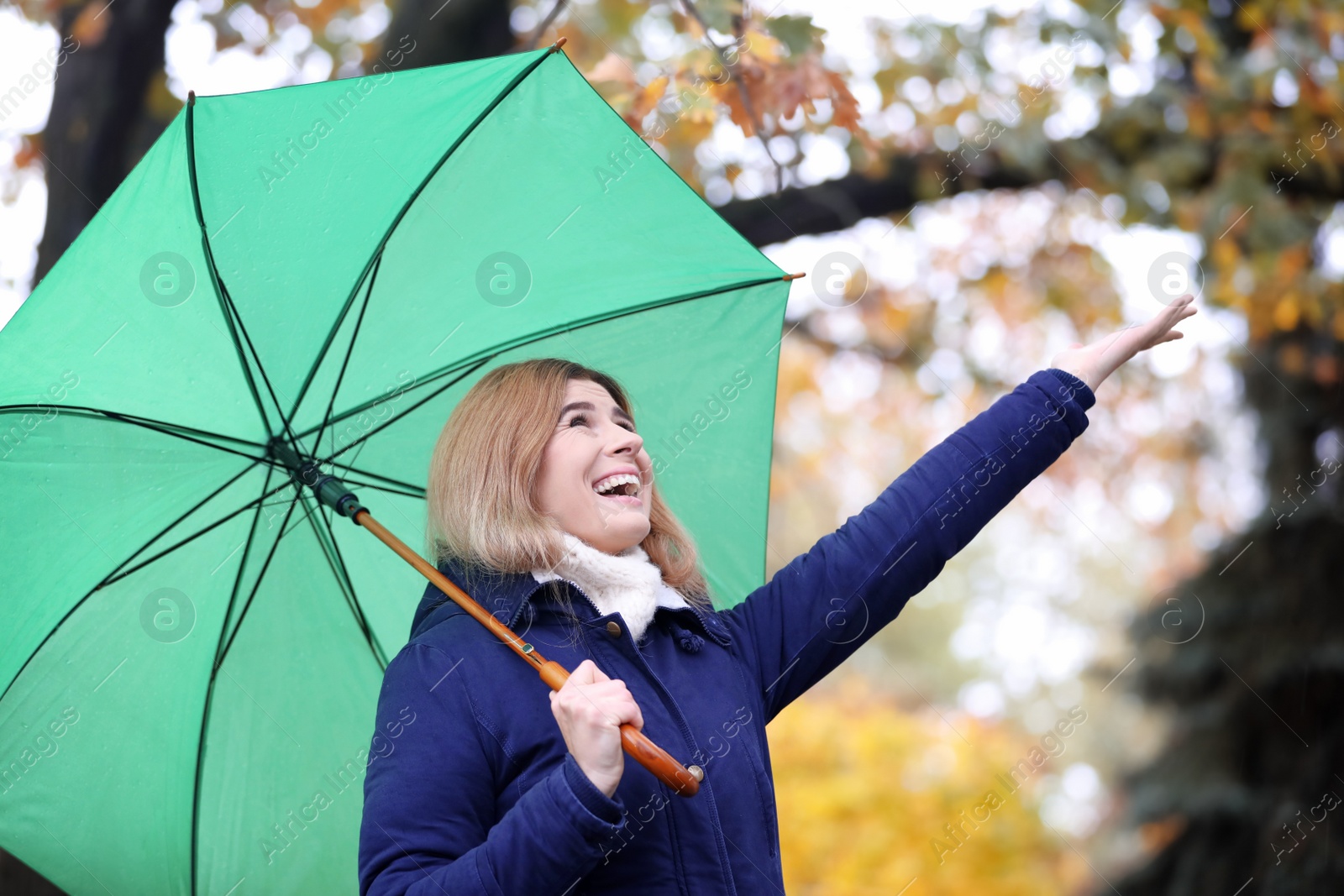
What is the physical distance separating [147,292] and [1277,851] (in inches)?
289

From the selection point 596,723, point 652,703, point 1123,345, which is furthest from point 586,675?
point 1123,345

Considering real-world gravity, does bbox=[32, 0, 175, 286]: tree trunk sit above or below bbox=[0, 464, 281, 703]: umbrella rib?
above

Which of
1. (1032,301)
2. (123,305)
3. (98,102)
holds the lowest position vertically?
(1032,301)

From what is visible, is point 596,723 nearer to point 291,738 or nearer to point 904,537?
point 904,537

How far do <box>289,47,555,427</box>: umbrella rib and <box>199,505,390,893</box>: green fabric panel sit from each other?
0.32 meters

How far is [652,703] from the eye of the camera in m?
1.92

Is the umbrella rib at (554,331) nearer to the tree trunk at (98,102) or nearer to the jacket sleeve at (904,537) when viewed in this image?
the jacket sleeve at (904,537)

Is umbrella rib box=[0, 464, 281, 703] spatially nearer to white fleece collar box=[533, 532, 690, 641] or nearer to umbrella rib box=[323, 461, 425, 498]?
umbrella rib box=[323, 461, 425, 498]

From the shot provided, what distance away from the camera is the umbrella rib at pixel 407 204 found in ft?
7.43

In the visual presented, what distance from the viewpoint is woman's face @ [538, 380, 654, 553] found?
2.06 metres

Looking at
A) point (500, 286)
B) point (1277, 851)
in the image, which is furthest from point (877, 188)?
point (1277, 851)

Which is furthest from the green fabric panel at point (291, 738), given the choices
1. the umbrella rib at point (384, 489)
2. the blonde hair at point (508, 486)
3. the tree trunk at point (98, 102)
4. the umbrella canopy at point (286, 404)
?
the tree trunk at point (98, 102)

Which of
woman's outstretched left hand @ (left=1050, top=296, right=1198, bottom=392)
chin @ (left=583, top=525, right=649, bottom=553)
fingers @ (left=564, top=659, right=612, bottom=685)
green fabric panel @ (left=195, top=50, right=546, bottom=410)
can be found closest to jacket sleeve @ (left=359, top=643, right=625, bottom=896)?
fingers @ (left=564, top=659, right=612, bottom=685)

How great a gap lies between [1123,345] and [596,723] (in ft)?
4.09
